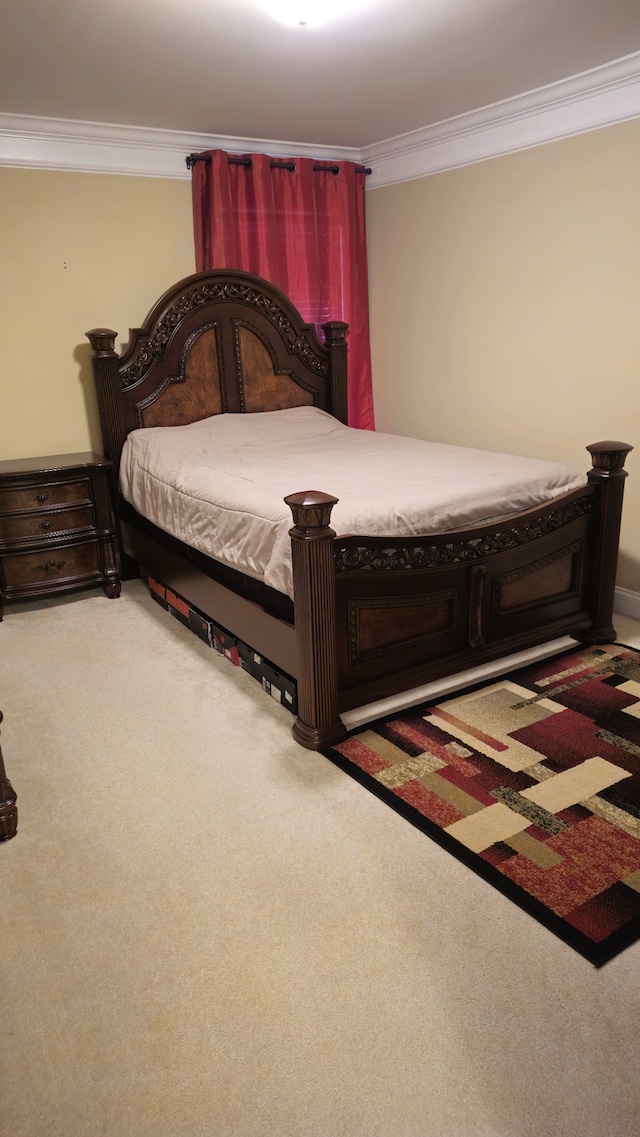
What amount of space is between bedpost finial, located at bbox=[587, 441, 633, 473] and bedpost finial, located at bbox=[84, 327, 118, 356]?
7.86 feet

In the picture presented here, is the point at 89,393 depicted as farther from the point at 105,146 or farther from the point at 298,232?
the point at 298,232

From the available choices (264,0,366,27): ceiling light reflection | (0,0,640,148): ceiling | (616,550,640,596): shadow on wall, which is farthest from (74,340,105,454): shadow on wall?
(616,550,640,596): shadow on wall

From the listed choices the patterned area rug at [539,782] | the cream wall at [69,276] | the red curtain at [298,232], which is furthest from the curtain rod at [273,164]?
the patterned area rug at [539,782]

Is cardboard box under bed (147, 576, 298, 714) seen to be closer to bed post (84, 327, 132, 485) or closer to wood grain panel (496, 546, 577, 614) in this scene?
bed post (84, 327, 132, 485)

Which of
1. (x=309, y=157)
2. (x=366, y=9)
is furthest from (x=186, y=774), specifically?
(x=309, y=157)

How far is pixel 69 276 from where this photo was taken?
388 cm

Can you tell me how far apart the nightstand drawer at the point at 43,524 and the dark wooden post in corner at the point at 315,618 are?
183 cm

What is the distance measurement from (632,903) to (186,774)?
1272mm

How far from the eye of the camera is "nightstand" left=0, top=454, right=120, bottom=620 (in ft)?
11.7

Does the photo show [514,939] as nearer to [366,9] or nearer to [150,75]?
[366,9]

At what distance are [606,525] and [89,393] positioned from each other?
107 inches

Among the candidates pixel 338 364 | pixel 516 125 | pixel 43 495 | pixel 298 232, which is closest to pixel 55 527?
pixel 43 495

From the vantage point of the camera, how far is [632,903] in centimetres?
174

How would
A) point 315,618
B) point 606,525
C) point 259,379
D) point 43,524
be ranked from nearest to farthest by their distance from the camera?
point 315,618 < point 606,525 < point 43,524 < point 259,379
